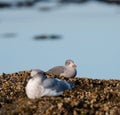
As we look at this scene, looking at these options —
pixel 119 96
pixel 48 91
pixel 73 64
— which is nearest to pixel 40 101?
pixel 48 91

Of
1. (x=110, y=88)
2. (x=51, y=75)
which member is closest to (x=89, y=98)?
(x=110, y=88)

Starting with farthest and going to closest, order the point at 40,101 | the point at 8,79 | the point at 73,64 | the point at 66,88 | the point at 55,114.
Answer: the point at 73,64 → the point at 8,79 → the point at 66,88 → the point at 40,101 → the point at 55,114

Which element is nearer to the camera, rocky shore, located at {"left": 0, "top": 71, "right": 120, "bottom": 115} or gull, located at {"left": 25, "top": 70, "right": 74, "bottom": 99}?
rocky shore, located at {"left": 0, "top": 71, "right": 120, "bottom": 115}

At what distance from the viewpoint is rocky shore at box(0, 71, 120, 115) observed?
1589 cm

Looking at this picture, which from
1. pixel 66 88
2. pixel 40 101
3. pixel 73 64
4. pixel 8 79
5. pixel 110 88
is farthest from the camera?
pixel 73 64

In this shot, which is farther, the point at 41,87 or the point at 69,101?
the point at 41,87

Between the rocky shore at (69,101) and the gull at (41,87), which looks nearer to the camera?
the rocky shore at (69,101)

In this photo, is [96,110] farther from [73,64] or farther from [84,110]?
[73,64]

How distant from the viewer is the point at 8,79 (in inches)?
842

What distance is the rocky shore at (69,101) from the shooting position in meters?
15.9

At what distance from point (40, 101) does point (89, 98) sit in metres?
1.26

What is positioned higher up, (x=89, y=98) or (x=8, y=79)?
(x=89, y=98)

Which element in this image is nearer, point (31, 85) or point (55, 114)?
point (55, 114)

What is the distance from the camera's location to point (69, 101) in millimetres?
16375
